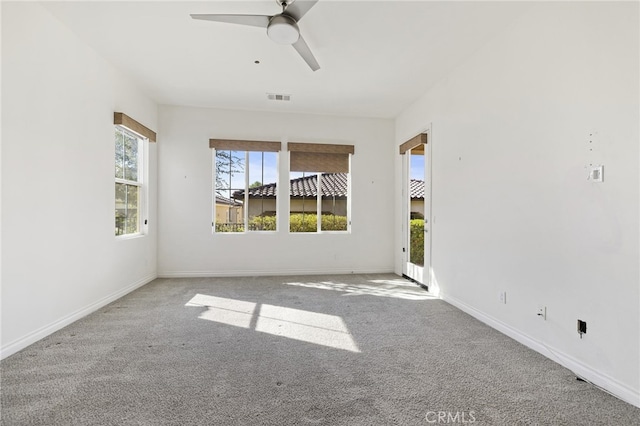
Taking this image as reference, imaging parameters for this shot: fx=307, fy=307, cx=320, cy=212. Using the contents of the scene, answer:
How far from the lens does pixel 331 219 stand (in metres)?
5.70

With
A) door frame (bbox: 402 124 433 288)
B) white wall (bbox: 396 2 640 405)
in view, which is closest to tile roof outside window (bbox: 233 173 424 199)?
door frame (bbox: 402 124 433 288)

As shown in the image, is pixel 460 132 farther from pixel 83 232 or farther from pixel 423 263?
pixel 83 232

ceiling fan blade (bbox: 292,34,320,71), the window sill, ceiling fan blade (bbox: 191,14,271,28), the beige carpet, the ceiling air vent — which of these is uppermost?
the ceiling air vent

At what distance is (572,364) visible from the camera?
7.34ft

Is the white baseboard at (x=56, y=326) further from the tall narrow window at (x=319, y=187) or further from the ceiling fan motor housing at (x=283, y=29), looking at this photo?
the ceiling fan motor housing at (x=283, y=29)

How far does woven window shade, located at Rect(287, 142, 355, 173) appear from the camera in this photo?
5465mm

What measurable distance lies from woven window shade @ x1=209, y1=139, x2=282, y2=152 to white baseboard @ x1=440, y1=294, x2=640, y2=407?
392cm

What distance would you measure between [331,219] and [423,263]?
5.87 ft

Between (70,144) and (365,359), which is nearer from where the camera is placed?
(365,359)

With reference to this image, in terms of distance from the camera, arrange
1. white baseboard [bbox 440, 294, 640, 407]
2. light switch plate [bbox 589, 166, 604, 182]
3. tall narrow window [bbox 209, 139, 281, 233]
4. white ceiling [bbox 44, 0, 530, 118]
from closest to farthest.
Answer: white baseboard [bbox 440, 294, 640, 407] → light switch plate [bbox 589, 166, 604, 182] → white ceiling [bbox 44, 0, 530, 118] → tall narrow window [bbox 209, 139, 281, 233]

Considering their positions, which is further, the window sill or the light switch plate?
the window sill

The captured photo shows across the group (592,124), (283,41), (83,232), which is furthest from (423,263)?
(83,232)

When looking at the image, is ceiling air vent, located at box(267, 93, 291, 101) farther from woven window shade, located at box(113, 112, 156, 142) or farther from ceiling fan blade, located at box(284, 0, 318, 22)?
ceiling fan blade, located at box(284, 0, 318, 22)

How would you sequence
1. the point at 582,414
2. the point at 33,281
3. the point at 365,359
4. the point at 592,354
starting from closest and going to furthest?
the point at 582,414
the point at 592,354
the point at 365,359
the point at 33,281
